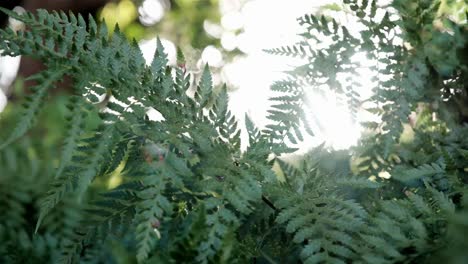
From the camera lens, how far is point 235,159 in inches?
33.2

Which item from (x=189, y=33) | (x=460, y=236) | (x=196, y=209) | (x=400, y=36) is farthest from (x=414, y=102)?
(x=189, y=33)

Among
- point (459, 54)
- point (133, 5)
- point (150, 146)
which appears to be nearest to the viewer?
point (150, 146)

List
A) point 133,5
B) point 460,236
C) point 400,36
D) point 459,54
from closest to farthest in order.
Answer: point 460,236, point 459,54, point 400,36, point 133,5

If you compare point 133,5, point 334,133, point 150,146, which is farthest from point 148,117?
point 133,5

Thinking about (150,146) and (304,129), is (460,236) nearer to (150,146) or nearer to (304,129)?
(150,146)

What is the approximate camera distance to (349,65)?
113cm

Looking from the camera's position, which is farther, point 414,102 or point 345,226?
point 414,102

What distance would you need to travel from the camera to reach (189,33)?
4.68 metres

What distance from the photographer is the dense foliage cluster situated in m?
0.71

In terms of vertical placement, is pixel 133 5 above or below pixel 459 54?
above

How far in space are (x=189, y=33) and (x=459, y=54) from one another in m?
3.82

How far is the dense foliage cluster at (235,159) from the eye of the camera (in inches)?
28.1

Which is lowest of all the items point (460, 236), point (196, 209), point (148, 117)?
point (460, 236)

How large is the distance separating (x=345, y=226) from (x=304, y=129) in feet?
0.95
